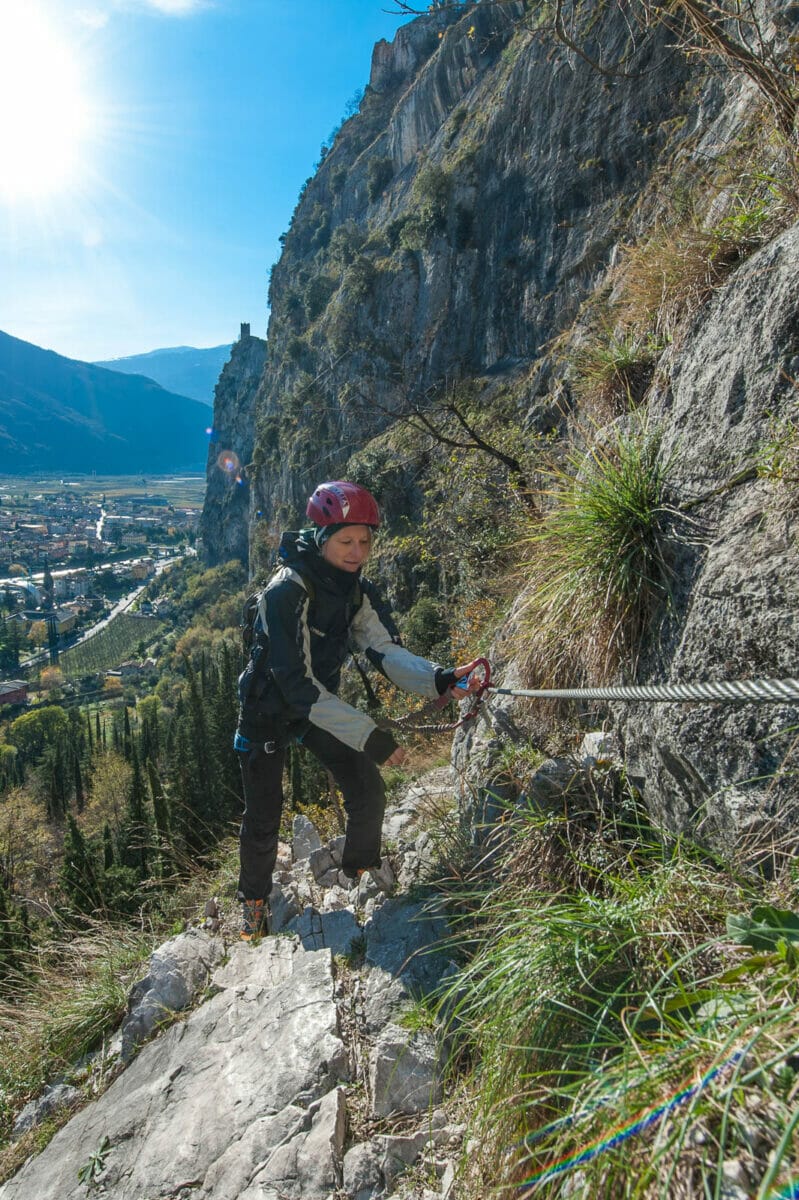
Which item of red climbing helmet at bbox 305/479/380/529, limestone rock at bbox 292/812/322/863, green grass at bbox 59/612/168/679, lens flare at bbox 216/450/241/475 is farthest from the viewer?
green grass at bbox 59/612/168/679

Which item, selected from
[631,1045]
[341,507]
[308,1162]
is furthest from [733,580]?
[308,1162]

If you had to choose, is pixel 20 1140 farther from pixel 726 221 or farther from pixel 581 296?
pixel 581 296

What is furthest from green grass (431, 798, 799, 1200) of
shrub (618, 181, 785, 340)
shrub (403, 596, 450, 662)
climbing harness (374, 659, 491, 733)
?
shrub (403, 596, 450, 662)

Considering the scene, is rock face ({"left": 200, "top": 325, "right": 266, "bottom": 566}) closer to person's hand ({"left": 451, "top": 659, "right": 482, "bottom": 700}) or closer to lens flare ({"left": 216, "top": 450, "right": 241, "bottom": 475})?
lens flare ({"left": 216, "top": 450, "right": 241, "bottom": 475})

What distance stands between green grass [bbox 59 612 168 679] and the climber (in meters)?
135

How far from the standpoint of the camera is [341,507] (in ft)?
13.1

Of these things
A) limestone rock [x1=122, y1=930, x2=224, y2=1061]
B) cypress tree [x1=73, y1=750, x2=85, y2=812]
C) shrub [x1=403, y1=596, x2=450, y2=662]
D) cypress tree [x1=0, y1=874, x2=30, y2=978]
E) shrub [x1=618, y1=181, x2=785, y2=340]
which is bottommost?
cypress tree [x1=73, y1=750, x2=85, y2=812]

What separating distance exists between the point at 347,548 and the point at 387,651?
766 millimetres

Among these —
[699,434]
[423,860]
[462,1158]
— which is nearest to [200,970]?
[423,860]

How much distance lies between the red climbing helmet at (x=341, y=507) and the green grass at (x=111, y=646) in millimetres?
135497

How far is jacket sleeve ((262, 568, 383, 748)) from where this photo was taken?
3754mm

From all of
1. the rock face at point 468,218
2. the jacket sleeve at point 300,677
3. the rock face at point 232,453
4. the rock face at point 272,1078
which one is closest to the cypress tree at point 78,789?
the rock face at point 468,218

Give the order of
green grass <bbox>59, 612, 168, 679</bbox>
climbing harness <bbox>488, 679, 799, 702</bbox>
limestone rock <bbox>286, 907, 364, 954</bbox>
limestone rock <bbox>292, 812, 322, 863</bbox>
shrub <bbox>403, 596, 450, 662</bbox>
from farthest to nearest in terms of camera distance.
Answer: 1. green grass <bbox>59, 612, 168, 679</bbox>
2. shrub <bbox>403, 596, 450, 662</bbox>
3. limestone rock <bbox>292, 812, 322, 863</bbox>
4. limestone rock <bbox>286, 907, 364, 954</bbox>
5. climbing harness <bbox>488, 679, 799, 702</bbox>

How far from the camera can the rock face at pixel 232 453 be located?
12581 centimetres
